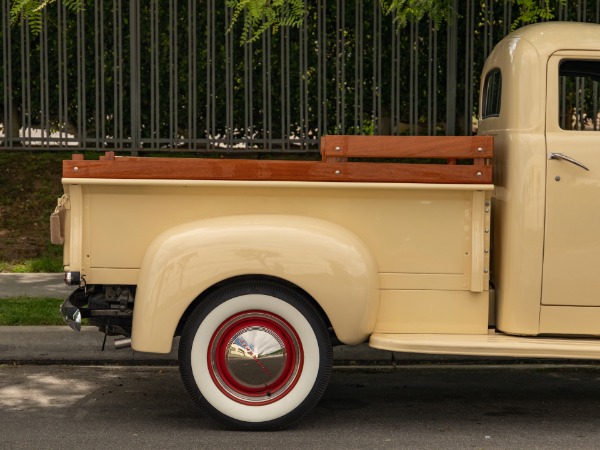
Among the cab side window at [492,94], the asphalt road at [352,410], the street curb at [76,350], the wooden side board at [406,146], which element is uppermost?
the cab side window at [492,94]

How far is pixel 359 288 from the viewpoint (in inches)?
233

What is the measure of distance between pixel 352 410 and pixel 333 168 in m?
1.49

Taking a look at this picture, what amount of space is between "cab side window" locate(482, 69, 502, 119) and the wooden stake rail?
58 cm

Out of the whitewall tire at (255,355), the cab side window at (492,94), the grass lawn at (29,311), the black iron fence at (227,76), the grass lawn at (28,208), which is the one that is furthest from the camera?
the black iron fence at (227,76)

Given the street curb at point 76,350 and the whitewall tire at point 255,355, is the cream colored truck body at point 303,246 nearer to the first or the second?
the whitewall tire at point 255,355

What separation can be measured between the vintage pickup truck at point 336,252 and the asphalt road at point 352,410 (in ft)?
1.01

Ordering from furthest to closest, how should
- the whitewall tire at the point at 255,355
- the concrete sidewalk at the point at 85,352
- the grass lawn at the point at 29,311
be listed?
the grass lawn at the point at 29,311
the concrete sidewalk at the point at 85,352
the whitewall tire at the point at 255,355

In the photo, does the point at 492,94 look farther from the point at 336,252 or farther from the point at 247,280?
the point at 247,280

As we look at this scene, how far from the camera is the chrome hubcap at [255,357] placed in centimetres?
596

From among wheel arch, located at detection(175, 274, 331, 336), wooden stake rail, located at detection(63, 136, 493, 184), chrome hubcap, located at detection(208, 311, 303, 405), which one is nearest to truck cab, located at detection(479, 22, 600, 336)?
wooden stake rail, located at detection(63, 136, 493, 184)

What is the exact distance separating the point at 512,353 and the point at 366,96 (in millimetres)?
6896

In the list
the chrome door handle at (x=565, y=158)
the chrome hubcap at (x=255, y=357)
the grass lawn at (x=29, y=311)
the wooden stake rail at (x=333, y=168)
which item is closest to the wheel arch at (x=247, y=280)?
the chrome hubcap at (x=255, y=357)

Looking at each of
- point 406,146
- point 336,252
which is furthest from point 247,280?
point 406,146

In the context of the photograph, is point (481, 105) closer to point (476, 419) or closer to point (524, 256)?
point (524, 256)
